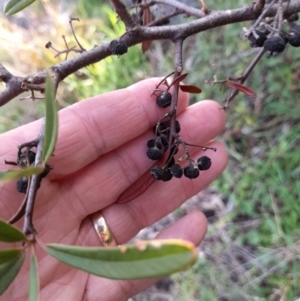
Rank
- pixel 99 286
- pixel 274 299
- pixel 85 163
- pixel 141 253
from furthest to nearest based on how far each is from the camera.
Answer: pixel 274 299 < pixel 99 286 < pixel 85 163 < pixel 141 253

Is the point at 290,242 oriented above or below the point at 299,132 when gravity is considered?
below

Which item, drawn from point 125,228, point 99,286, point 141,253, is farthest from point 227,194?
point 141,253

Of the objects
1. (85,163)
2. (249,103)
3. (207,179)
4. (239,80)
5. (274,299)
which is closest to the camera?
(239,80)

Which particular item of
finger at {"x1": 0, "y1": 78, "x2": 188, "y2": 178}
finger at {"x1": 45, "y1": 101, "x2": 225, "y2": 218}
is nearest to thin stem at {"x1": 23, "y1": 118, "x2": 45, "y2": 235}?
finger at {"x1": 0, "y1": 78, "x2": 188, "y2": 178}

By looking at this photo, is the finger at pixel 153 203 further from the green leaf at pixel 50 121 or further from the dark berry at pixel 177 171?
the green leaf at pixel 50 121

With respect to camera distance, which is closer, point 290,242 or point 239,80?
point 239,80

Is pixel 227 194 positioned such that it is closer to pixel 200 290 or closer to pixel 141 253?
pixel 200 290
